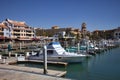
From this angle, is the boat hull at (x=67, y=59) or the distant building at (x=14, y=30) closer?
the boat hull at (x=67, y=59)

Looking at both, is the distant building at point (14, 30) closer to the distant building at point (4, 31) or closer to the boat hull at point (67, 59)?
the distant building at point (4, 31)

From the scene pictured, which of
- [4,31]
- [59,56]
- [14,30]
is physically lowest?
[59,56]

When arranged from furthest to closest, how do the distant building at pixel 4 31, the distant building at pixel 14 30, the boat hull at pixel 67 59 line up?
the distant building at pixel 14 30
the distant building at pixel 4 31
the boat hull at pixel 67 59

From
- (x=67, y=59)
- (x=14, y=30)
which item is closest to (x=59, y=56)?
(x=67, y=59)

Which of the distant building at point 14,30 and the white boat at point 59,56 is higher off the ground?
the distant building at point 14,30

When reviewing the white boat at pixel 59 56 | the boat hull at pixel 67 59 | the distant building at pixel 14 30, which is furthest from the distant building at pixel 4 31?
the boat hull at pixel 67 59

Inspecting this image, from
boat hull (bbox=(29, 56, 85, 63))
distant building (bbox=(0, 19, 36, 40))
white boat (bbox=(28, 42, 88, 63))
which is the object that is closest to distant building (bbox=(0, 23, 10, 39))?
distant building (bbox=(0, 19, 36, 40))

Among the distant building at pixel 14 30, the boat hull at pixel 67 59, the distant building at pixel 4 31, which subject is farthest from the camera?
the distant building at pixel 14 30

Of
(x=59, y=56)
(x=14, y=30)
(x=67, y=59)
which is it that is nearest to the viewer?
(x=67, y=59)

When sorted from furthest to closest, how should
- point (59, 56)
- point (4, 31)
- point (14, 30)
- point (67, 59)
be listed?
point (14, 30) → point (4, 31) → point (59, 56) → point (67, 59)

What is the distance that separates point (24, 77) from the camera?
47.3 feet

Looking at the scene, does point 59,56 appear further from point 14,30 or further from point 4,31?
point 14,30

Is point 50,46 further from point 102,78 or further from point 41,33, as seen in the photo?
point 41,33

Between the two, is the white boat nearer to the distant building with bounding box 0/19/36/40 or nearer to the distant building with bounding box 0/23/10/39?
the distant building with bounding box 0/23/10/39
